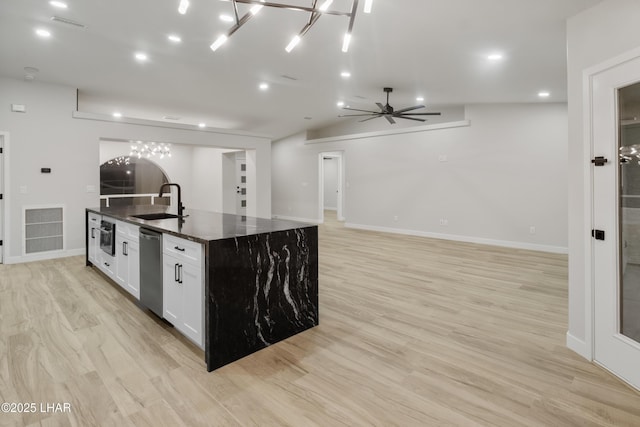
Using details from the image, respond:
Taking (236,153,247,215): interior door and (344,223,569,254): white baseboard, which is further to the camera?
(236,153,247,215): interior door

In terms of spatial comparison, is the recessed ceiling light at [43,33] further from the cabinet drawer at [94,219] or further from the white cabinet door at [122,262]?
the white cabinet door at [122,262]

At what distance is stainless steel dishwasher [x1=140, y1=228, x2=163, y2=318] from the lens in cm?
284

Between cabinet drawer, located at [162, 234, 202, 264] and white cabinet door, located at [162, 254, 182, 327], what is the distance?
64 millimetres

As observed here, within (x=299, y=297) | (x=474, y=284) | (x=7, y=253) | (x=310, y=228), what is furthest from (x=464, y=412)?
(x=7, y=253)

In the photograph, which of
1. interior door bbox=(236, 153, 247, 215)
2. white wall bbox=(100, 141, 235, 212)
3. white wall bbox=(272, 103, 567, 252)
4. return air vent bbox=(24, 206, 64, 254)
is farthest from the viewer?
interior door bbox=(236, 153, 247, 215)

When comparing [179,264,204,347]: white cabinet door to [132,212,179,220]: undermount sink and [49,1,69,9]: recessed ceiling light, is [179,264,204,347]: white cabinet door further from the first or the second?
[49,1,69,9]: recessed ceiling light

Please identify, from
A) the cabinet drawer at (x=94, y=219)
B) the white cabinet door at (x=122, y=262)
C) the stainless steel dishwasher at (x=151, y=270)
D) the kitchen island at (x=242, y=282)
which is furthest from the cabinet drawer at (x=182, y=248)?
the cabinet drawer at (x=94, y=219)

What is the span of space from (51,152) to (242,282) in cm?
527

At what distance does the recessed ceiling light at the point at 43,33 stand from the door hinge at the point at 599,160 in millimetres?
5549

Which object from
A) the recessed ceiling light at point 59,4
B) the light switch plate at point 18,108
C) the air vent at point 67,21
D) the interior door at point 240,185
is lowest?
the interior door at point 240,185

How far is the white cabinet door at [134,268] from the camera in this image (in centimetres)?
325

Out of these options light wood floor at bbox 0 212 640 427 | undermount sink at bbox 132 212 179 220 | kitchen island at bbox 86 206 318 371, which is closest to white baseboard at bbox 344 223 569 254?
light wood floor at bbox 0 212 640 427

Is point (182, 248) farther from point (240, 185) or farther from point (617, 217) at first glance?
point (240, 185)

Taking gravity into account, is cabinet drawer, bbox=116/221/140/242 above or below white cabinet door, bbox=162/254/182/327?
above
